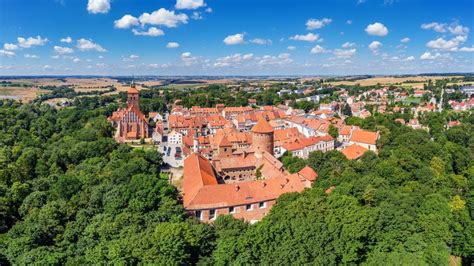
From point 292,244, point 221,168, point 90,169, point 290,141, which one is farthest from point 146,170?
point 290,141

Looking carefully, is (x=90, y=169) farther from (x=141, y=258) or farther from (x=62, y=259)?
(x=141, y=258)

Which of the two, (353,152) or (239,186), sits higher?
(239,186)

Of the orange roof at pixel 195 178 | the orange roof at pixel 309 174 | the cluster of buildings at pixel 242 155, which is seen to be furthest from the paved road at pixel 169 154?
the orange roof at pixel 309 174

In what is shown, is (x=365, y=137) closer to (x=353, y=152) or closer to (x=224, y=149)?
(x=353, y=152)

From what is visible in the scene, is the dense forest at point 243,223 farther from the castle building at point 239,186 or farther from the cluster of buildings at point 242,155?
the cluster of buildings at point 242,155

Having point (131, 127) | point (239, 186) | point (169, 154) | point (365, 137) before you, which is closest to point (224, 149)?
point (169, 154)

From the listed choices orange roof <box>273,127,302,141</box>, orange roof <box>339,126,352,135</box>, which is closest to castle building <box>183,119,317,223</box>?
orange roof <box>273,127,302,141</box>
